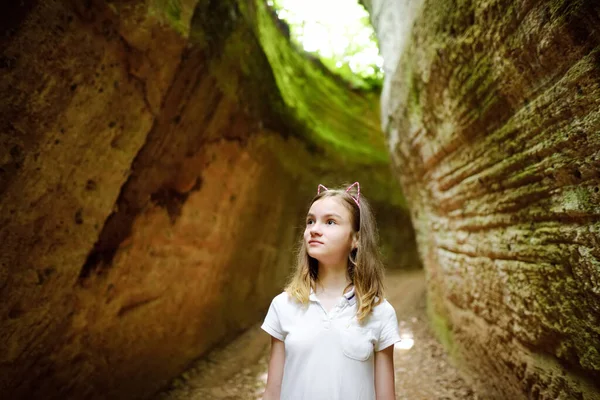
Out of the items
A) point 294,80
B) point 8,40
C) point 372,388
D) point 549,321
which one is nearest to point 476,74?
point 549,321

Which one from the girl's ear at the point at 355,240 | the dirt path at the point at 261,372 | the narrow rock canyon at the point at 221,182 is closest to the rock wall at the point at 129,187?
the narrow rock canyon at the point at 221,182

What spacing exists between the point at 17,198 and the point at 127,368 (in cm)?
186

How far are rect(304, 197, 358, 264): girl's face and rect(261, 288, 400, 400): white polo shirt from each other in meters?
0.19

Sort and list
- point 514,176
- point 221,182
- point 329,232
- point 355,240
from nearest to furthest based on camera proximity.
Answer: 1. point 329,232
2. point 355,240
3. point 514,176
4. point 221,182

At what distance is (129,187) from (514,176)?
3.10 meters

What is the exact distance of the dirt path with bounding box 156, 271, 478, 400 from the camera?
337 centimetres

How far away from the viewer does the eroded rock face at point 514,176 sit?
1.66m

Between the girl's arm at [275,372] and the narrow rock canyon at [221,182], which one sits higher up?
the narrow rock canyon at [221,182]

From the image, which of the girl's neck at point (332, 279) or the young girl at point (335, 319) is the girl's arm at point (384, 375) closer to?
the young girl at point (335, 319)

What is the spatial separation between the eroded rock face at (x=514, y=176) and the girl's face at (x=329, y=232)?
3.73ft

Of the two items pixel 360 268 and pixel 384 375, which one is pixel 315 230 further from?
pixel 384 375

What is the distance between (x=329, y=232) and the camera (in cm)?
159

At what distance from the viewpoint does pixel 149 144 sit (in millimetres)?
3227

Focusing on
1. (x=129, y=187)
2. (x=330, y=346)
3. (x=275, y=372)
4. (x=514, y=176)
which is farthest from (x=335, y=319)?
(x=129, y=187)
